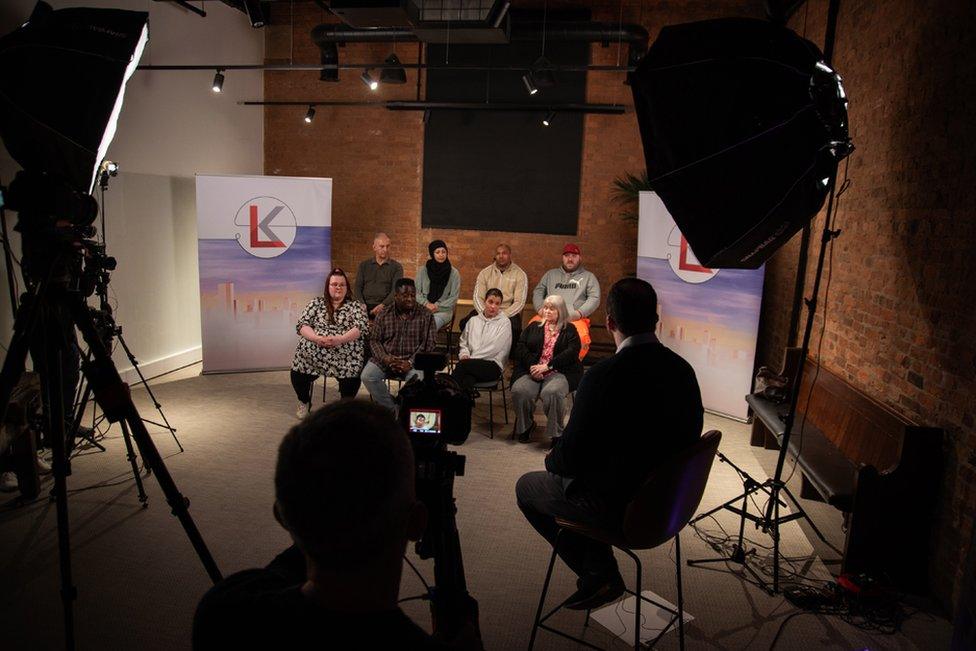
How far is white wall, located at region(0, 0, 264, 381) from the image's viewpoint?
6008mm

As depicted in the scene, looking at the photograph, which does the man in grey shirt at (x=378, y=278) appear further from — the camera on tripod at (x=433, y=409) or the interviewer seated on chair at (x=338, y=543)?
the interviewer seated on chair at (x=338, y=543)

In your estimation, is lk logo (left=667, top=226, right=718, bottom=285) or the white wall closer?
lk logo (left=667, top=226, right=718, bottom=285)

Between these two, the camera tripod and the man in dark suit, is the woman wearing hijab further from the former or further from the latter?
the camera tripod

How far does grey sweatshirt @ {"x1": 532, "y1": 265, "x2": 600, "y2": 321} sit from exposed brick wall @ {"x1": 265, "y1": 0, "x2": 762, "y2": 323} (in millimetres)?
1186

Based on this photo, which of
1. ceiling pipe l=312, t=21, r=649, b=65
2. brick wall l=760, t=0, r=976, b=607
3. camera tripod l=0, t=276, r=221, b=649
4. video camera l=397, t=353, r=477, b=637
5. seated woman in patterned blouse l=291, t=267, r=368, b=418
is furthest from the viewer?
ceiling pipe l=312, t=21, r=649, b=65

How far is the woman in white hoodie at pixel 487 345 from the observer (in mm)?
5258

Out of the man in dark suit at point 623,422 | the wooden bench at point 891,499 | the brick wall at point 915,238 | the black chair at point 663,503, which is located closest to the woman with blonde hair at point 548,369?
the brick wall at point 915,238

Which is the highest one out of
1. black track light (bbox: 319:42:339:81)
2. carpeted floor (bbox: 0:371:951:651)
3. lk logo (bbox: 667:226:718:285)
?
black track light (bbox: 319:42:339:81)

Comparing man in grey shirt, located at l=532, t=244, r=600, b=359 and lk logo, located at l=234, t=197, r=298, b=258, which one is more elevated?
lk logo, located at l=234, t=197, r=298, b=258

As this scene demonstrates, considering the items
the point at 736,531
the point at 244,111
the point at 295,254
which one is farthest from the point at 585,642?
the point at 244,111

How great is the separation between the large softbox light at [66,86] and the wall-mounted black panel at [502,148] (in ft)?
19.5

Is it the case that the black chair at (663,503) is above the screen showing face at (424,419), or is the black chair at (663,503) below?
below

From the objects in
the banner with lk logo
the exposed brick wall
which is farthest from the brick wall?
the banner with lk logo

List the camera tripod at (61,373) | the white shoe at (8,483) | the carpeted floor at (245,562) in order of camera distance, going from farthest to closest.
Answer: the white shoe at (8,483)
the carpeted floor at (245,562)
the camera tripod at (61,373)
